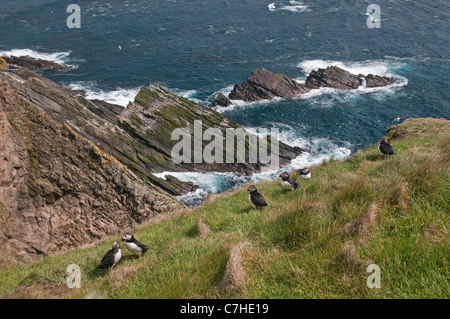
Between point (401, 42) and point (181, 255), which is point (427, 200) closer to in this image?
point (181, 255)

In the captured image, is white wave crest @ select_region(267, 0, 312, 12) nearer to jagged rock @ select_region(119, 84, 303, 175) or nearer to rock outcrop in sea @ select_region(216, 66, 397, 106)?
rock outcrop in sea @ select_region(216, 66, 397, 106)

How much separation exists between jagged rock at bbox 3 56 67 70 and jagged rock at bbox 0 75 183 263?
49998 mm

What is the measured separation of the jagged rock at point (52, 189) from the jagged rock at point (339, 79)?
1745 inches

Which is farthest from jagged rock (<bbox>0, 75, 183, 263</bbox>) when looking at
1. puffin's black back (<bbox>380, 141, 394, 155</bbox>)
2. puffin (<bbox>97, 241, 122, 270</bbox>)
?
puffin's black back (<bbox>380, 141, 394, 155</bbox>)

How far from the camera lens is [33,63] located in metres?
68.8

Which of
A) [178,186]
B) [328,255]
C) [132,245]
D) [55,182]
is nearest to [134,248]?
[132,245]

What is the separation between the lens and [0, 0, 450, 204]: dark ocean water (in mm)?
52375

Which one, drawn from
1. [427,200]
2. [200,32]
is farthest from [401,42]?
[427,200]

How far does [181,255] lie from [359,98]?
182 feet

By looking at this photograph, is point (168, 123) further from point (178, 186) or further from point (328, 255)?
point (328, 255)

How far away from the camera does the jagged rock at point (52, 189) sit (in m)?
22.0

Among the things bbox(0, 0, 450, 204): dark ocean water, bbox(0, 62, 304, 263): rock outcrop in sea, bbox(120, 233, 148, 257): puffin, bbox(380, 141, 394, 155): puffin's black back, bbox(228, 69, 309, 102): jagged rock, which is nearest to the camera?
bbox(120, 233, 148, 257): puffin

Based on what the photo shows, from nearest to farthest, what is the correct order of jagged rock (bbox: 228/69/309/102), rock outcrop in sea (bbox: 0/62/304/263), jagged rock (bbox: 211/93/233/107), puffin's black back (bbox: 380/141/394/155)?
puffin's black back (bbox: 380/141/394/155), rock outcrop in sea (bbox: 0/62/304/263), jagged rock (bbox: 211/93/233/107), jagged rock (bbox: 228/69/309/102)

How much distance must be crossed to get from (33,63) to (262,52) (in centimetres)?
4770
